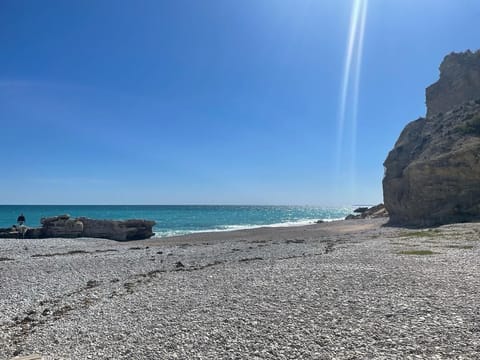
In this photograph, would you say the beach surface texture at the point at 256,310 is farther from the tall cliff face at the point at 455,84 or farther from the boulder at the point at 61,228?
the tall cliff face at the point at 455,84

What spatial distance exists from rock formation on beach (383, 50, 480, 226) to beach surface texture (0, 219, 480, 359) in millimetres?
23352

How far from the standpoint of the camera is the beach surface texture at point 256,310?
8578 mm

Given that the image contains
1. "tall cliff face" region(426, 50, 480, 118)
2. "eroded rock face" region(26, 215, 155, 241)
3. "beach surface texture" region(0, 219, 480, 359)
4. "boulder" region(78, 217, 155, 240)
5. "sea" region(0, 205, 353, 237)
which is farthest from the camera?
"tall cliff face" region(426, 50, 480, 118)

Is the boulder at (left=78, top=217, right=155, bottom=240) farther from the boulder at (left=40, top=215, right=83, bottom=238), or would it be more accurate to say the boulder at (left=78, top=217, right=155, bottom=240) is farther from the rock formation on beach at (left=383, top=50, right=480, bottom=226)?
the rock formation on beach at (left=383, top=50, right=480, bottom=226)

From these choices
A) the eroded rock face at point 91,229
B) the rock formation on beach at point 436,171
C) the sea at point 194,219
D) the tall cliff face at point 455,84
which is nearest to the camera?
the rock formation on beach at point 436,171

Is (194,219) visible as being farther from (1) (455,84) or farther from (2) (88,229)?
(1) (455,84)

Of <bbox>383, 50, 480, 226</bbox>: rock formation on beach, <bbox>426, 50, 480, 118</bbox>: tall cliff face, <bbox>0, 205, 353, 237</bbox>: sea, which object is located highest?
<bbox>426, 50, 480, 118</bbox>: tall cliff face

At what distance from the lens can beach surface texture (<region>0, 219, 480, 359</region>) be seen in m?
8.58

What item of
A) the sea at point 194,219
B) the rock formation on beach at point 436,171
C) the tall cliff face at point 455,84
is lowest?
the sea at point 194,219

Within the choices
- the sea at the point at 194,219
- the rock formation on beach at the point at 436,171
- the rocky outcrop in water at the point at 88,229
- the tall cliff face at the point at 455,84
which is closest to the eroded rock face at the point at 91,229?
the rocky outcrop in water at the point at 88,229

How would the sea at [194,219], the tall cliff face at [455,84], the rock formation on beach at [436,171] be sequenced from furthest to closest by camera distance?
the tall cliff face at [455,84] < the sea at [194,219] < the rock formation on beach at [436,171]

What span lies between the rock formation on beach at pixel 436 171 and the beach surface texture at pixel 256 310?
23352 mm

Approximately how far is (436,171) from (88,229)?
1886 inches

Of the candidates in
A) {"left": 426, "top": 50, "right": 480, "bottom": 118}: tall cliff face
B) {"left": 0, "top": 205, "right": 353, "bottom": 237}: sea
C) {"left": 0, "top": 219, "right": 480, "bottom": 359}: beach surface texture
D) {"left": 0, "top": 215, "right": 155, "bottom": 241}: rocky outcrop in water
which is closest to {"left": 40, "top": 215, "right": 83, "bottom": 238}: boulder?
{"left": 0, "top": 215, "right": 155, "bottom": 241}: rocky outcrop in water
